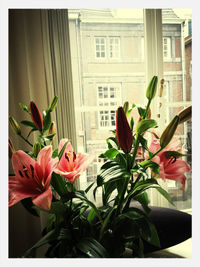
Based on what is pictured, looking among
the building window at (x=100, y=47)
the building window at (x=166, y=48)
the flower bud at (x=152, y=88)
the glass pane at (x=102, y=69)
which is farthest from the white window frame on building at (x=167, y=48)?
the flower bud at (x=152, y=88)

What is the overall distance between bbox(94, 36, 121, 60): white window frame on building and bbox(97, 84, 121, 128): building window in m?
0.19

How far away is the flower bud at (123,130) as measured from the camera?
41 centimetres

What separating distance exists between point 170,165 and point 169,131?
83 mm

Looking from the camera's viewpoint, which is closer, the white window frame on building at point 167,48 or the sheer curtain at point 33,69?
the sheer curtain at point 33,69

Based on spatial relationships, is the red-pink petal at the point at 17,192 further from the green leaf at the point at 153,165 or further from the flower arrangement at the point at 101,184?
the green leaf at the point at 153,165

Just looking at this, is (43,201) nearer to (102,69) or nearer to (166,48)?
(102,69)

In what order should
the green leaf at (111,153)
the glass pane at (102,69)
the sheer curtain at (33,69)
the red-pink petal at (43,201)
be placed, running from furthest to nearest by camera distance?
the glass pane at (102,69) → the sheer curtain at (33,69) → the green leaf at (111,153) → the red-pink petal at (43,201)

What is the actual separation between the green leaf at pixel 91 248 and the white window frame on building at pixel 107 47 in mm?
1204

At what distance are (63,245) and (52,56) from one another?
1.09m

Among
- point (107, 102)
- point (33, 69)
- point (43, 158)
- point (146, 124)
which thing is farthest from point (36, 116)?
point (107, 102)

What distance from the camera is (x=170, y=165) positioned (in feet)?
1.55

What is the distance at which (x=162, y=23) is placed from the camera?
1.42 metres

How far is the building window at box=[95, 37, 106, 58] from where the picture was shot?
139 centimetres

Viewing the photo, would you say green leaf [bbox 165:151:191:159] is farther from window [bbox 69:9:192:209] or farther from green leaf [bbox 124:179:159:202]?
window [bbox 69:9:192:209]
